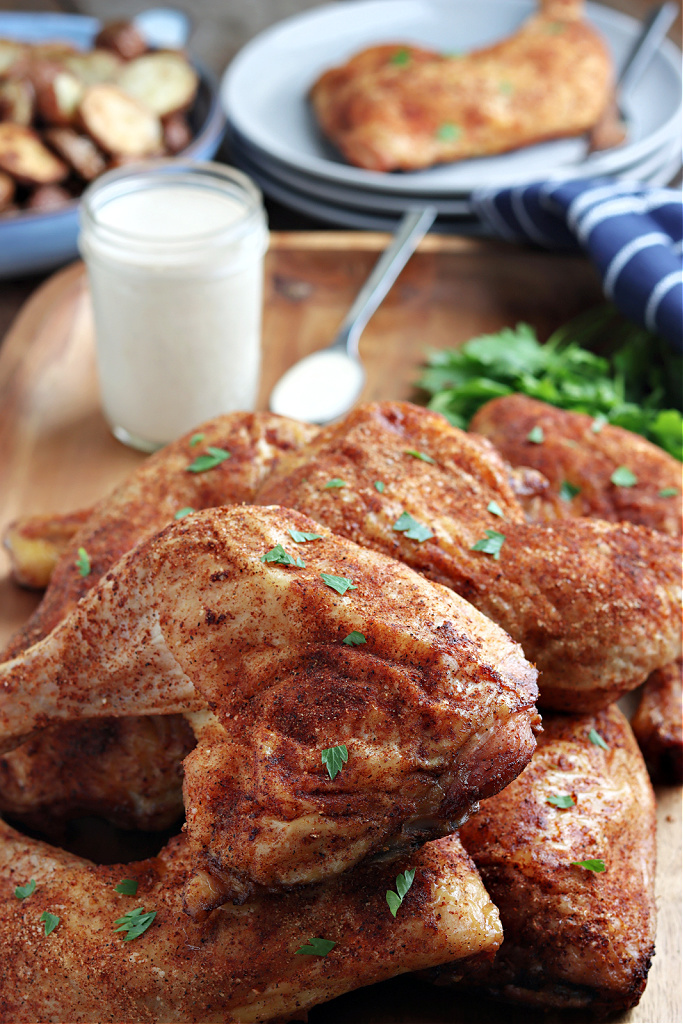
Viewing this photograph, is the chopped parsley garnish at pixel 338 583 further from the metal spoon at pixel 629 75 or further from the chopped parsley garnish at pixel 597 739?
the metal spoon at pixel 629 75

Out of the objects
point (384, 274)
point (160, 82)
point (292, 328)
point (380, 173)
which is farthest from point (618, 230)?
point (160, 82)

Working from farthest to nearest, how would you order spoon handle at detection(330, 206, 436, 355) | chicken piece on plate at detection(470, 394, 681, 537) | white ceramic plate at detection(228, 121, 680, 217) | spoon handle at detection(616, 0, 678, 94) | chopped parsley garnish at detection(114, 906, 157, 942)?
spoon handle at detection(616, 0, 678, 94), white ceramic plate at detection(228, 121, 680, 217), spoon handle at detection(330, 206, 436, 355), chicken piece on plate at detection(470, 394, 681, 537), chopped parsley garnish at detection(114, 906, 157, 942)

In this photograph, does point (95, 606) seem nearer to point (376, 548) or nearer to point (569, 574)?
point (376, 548)

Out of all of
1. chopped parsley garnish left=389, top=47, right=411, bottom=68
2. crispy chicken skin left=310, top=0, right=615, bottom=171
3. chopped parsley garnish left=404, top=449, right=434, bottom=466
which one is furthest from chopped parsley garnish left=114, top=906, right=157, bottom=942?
chopped parsley garnish left=389, top=47, right=411, bottom=68

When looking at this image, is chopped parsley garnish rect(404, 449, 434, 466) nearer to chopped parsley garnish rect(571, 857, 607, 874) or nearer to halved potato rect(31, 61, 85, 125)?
chopped parsley garnish rect(571, 857, 607, 874)

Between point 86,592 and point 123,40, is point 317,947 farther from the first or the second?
point 123,40
